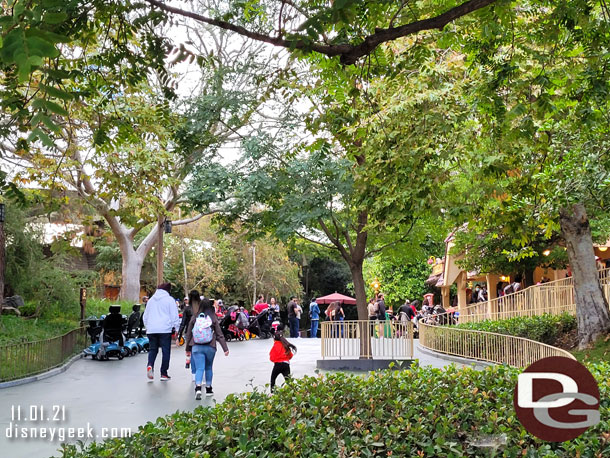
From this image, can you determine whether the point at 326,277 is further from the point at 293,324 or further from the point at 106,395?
the point at 106,395

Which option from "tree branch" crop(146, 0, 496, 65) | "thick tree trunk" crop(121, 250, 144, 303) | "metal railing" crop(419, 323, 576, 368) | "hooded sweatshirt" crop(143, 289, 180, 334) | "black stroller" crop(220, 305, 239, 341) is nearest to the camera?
"tree branch" crop(146, 0, 496, 65)

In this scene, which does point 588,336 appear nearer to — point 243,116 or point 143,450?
point 243,116

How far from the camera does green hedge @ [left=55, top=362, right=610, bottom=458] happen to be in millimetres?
5066

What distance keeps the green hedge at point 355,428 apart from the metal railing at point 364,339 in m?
10.8

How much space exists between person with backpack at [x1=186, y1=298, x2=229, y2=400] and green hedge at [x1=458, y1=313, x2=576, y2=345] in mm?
12488

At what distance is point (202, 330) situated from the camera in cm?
1162

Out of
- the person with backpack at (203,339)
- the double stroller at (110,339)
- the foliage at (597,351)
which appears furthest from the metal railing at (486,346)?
the double stroller at (110,339)

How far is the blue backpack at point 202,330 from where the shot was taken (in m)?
11.6

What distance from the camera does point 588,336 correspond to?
1889 centimetres

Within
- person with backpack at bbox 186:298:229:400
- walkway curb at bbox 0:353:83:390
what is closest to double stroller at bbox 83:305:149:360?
walkway curb at bbox 0:353:83:390

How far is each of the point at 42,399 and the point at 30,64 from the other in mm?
9925

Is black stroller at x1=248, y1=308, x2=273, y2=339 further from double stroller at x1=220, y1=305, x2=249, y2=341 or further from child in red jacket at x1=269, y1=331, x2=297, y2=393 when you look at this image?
child in red jacket at x1=269, y1=331, x2=297, y2=393

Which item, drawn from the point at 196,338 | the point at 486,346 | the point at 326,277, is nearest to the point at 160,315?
the point at 196,338

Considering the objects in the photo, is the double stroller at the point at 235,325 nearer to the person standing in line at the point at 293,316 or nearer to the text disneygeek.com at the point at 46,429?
the person standing in line at the point at 293,316
